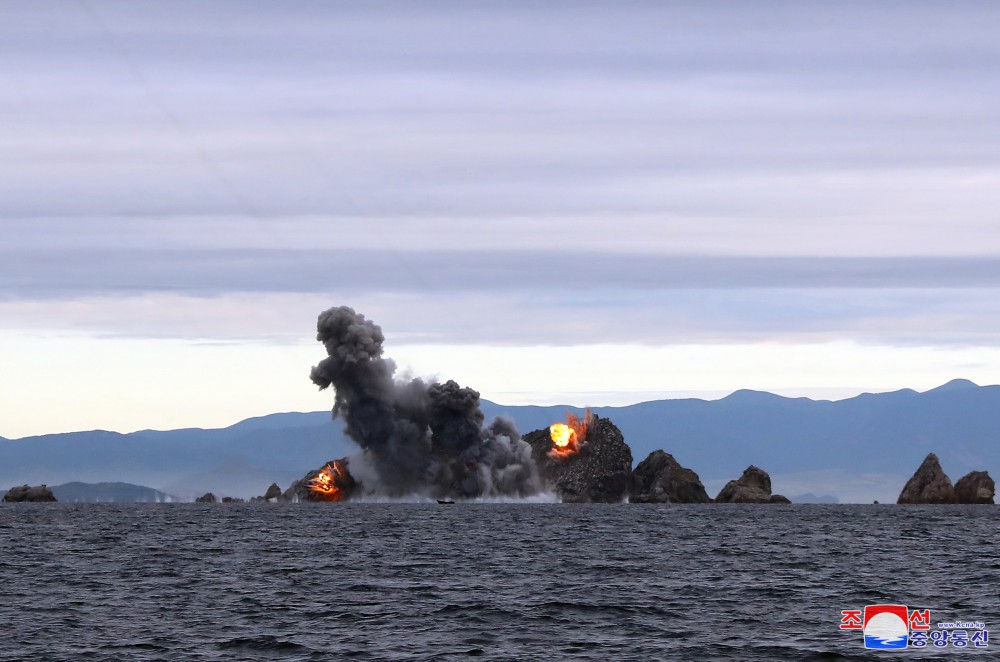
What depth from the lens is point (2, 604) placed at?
75.5 metres

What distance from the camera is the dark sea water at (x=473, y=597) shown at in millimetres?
60250

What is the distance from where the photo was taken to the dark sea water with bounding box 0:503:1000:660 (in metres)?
60.2

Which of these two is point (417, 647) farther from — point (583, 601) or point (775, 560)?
point (775, 560)

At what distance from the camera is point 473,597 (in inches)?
3110

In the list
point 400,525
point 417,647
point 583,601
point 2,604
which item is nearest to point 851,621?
point 583,601

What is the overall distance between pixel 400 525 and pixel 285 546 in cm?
6084

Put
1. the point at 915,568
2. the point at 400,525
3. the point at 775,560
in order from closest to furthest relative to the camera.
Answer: the point at 915,568, the point at 775,560, the point at 400,525

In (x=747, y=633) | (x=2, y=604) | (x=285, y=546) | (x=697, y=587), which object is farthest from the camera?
(x=285, y=546)

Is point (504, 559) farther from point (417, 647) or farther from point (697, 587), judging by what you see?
point (417, 647)

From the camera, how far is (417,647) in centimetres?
6012

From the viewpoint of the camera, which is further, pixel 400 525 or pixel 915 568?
pixel 400 525

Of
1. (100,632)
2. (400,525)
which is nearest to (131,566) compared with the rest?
(100,632)

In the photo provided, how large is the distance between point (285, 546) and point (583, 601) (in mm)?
59597

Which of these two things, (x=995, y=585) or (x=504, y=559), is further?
(x=504, y=559)
